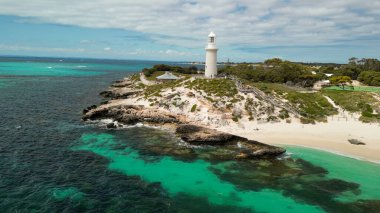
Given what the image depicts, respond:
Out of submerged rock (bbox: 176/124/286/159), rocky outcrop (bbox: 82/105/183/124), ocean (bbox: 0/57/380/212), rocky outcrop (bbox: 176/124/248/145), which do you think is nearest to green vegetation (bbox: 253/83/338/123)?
ocean (bbox: 0/57/380/212)

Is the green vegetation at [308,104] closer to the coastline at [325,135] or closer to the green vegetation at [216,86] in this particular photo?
the coastline at [325,135]

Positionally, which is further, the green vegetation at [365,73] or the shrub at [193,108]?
the green vegetation at [365,73]

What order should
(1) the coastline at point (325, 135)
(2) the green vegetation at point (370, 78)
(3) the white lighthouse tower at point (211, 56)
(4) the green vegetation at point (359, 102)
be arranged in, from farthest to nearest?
1. (2) the green vegetation at point (370, 78)
2. (3) the white lighthouse tower at point (211, 56)
3. (4) the green vegetation at point (359, 102)
4. (1) the coastline at point (325, 135)

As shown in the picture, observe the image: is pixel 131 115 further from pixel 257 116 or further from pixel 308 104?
pixel 308 104

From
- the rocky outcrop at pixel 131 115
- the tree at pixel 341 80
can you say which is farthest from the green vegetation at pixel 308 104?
the tree at pixel 341 80

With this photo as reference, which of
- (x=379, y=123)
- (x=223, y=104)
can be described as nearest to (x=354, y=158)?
(x=379, y=123)

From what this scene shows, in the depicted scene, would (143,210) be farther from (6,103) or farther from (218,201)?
(6,103)

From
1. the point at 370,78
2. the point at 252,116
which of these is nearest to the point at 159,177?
the point at 252,116
